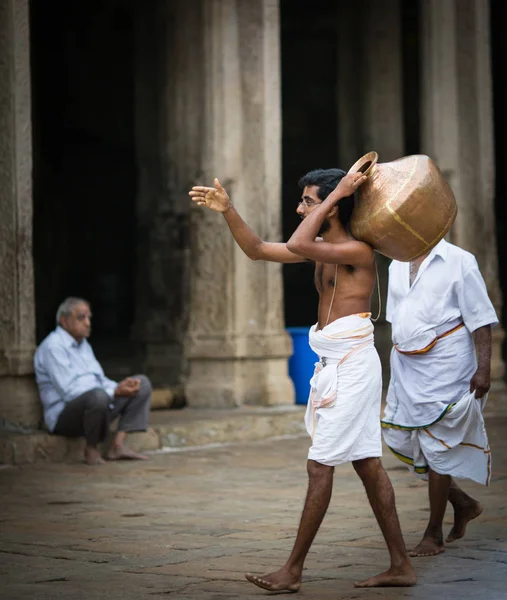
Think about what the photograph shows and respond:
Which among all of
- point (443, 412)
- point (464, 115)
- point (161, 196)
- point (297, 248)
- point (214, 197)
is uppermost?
point (464, 115)

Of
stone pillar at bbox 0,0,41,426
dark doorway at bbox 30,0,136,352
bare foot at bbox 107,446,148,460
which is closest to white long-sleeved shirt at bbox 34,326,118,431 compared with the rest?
stone pillar at bbox 0,0,41,426

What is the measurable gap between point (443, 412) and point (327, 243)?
1.33 m

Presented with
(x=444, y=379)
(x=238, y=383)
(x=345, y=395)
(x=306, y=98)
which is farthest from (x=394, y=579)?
(x=306, y=98)

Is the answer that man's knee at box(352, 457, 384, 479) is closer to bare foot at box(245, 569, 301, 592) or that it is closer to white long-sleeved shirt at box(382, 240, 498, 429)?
bare foot at box(245, 569, 301, 592)

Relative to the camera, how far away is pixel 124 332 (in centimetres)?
2375

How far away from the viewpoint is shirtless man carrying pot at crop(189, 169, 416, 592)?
18.0 ft

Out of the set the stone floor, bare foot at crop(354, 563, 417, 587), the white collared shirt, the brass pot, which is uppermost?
the brass pot

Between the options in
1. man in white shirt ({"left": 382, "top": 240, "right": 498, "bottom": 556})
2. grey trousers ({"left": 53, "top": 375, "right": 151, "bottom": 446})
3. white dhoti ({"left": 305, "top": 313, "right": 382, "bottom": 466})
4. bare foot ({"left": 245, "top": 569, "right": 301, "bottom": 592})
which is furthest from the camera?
grey trousers ({"left": 53, "top": 375, "right": 151, "bottom": 446})

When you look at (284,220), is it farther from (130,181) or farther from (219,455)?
(219,455)

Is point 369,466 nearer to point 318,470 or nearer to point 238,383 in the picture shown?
point 318,470

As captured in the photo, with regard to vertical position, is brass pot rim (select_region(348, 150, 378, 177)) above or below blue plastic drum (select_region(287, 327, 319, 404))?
above

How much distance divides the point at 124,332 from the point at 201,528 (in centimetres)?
1679

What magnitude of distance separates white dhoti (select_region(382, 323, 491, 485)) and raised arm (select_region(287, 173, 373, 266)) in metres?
1.15

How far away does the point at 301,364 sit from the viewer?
13.2 meters
